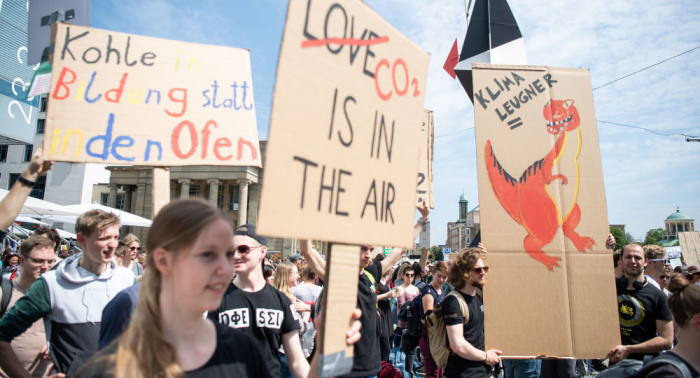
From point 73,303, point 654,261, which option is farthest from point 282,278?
point 654,261

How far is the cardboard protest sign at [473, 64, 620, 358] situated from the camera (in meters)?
3.18

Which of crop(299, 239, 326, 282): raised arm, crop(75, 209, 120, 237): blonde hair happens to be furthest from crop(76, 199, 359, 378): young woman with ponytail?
crop(75, 209, 120, 237): blonde hair

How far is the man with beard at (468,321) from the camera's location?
3121mm

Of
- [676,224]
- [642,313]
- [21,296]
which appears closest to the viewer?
[21,296]

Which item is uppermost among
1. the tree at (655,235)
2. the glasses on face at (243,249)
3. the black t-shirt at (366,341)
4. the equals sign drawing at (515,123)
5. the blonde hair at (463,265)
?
the tree at (655,235)

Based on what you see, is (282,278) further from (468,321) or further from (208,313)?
(208,313)

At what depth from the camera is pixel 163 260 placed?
4.84 feet

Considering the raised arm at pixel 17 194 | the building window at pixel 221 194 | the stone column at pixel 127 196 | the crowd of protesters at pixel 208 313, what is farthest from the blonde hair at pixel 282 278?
the stone column at pixel 127 196

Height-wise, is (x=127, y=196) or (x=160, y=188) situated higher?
(x=127, y=196)

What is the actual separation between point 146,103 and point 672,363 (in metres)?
3.08

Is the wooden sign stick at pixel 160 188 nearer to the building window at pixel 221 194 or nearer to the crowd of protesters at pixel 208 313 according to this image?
the crowd of protesters at pixel 208 313

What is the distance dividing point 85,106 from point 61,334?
4.50 ft

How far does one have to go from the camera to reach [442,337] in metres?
3.36

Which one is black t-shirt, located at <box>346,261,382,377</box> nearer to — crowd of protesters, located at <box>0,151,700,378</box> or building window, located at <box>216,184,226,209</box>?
crowd of protesters, located at <box>0,151,700,378</box>
